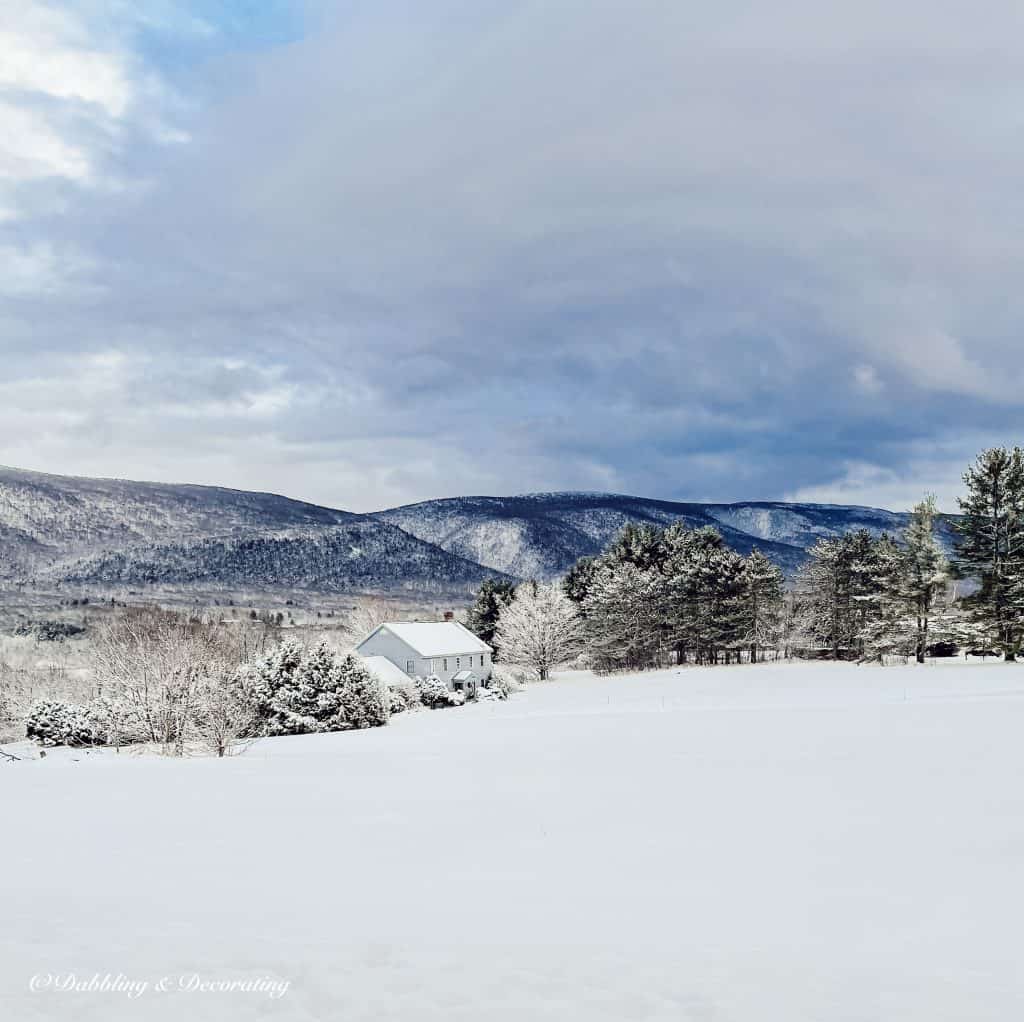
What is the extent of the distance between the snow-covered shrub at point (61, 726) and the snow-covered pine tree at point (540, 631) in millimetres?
50638

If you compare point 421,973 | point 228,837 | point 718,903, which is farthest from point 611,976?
point 228,837

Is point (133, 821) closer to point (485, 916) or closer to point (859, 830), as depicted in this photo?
point (485, 916)

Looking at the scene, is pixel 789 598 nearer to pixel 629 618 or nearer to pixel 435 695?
pixel 629 618

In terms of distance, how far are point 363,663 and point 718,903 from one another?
36.8m

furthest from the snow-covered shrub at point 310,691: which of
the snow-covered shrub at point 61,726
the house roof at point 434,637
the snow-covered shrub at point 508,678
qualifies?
the snow-covered shrub at point 508,678

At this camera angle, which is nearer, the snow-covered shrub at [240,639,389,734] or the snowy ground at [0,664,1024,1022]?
the snowy ground at [0,664,1024,1022]

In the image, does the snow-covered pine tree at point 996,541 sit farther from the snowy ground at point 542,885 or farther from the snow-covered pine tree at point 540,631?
the snow-covered pine tree at point 540,631

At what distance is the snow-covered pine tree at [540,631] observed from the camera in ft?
271

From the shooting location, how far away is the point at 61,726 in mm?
36781

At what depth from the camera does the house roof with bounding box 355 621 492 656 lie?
221ft

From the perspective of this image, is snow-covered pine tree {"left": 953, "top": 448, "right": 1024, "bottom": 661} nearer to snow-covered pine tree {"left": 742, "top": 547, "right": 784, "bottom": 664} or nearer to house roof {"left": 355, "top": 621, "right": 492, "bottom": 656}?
snow-covered pine tree {"left": 742, "top": 547, "right": 784, "bottom": 664}

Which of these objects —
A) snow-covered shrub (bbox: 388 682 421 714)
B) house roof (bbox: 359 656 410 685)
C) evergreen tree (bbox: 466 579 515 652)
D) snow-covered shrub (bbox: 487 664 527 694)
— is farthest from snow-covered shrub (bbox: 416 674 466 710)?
evergreen tree (bbox: 466 579 515 652)

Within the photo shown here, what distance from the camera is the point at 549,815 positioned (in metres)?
13.7

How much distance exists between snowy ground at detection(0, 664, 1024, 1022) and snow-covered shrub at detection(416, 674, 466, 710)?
125ft
